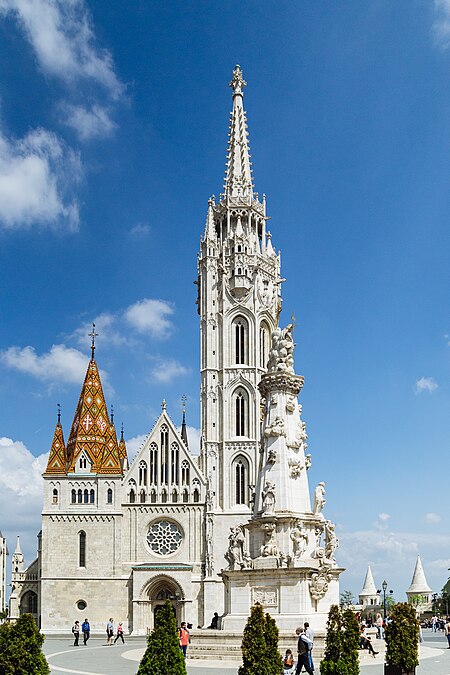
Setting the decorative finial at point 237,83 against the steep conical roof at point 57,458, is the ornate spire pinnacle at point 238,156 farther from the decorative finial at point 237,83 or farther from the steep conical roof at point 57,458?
the steep conical roof at point 57,458

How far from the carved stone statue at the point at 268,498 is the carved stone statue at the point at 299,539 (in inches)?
40.3

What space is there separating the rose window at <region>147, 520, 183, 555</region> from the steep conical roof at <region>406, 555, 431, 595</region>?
52153 millimetres

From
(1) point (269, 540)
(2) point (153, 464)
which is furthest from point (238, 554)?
(2) point (153, 464)

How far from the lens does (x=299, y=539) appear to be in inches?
1188

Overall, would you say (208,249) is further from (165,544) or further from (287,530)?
(287,530)

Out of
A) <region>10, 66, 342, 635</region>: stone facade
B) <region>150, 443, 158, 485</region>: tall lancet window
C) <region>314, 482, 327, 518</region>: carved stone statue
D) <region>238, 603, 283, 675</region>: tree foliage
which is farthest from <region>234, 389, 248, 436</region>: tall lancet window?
<region>238, 603, 283, 675</region>: tree foliage

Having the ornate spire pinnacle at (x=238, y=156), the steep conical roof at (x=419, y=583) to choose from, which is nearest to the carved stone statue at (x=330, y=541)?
the ornate spire pinnacle at (x=238, y=156)

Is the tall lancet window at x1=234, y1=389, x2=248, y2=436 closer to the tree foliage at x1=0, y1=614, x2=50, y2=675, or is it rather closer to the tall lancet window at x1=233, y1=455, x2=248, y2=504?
the tall lancet window at x1=233, y1=455, x2=248, y2=504

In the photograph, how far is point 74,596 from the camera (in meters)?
57.8

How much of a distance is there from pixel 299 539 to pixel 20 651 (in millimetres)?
14663

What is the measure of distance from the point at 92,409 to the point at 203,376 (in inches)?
330

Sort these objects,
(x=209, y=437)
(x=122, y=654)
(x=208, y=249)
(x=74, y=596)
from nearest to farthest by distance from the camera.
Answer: (x=122, y=654) < (x=74, y=596) < (x=209, y=437) < (x=208, y=249)

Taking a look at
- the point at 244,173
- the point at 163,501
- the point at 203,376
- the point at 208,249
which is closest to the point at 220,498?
the point at 163,501

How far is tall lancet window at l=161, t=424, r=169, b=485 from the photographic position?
198 feet
